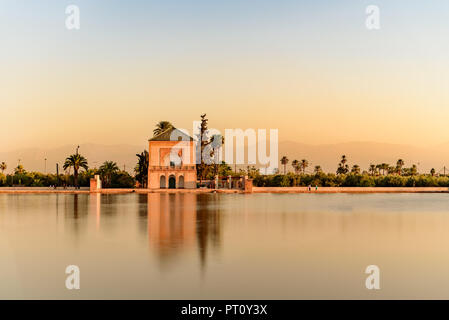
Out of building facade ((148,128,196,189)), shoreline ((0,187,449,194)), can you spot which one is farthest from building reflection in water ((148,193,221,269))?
building facade ((148,128,196,189))

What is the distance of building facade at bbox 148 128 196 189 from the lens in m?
63.2

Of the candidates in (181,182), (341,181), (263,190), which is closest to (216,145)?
(181,182)

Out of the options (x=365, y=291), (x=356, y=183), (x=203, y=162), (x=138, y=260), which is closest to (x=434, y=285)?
(x=365, y=291)

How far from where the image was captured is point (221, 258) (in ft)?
43.1

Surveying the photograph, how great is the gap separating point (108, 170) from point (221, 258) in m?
59.3

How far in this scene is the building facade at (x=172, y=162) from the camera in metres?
63.2

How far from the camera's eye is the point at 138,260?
504 inches

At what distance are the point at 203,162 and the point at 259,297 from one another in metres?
58.7

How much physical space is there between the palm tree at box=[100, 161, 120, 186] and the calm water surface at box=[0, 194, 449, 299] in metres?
45.9

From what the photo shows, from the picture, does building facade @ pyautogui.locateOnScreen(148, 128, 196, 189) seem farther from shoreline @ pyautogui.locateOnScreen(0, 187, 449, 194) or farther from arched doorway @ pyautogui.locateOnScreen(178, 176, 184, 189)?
shoreline @ pyautogui.locateOnScreen(0, 187, 449, 194)

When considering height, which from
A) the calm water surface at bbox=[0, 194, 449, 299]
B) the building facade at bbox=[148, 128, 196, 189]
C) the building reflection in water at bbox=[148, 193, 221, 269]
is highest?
the building facade at bbox=[148, 128, 196, 189]

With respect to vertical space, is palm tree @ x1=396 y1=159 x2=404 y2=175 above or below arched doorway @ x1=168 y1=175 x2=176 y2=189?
above

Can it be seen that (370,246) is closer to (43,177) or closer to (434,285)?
(434,285)

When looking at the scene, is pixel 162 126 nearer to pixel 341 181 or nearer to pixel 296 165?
pixel 341 181
